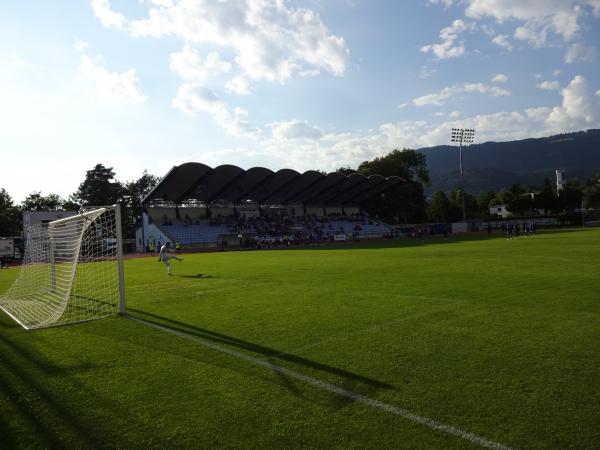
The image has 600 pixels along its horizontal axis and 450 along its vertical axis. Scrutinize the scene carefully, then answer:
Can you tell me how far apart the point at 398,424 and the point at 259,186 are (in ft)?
175

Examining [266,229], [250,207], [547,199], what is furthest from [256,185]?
[547,199]

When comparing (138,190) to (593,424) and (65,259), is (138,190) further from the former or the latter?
(593,424)

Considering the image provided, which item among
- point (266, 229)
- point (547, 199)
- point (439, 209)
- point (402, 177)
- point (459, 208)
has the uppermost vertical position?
point (402, 177)

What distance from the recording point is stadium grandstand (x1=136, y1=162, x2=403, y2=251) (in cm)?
5147

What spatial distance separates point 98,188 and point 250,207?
34244 millimetres

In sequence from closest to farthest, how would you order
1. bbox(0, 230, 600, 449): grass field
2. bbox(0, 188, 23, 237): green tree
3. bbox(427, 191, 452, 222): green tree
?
bbox(0, 230, 600, 449): grass field, bbox(0, 188, 23, 237): green tree, bbox(427, 191, 452, 222): green tree

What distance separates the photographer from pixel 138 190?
87.8m

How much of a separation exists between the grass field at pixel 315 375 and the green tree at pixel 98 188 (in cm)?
7628

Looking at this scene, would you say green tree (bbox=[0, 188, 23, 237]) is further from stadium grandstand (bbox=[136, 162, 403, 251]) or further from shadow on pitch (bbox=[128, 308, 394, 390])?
shadow on pitch (bbox=[128, 308, 394, 390])

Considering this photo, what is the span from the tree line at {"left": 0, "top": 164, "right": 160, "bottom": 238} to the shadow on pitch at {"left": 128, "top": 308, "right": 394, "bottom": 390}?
7252 centimetres

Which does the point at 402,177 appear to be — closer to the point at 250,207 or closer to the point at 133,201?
the point at 250,207

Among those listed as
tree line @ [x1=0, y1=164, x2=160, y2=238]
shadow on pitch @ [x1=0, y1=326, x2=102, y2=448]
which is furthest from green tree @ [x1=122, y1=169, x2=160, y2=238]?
shadow on pitch @ [x1=0, y1=326, x2=102, y2=448]

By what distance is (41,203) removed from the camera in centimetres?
8288

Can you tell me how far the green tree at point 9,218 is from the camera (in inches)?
2879
